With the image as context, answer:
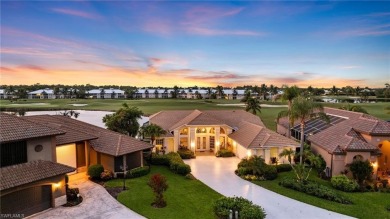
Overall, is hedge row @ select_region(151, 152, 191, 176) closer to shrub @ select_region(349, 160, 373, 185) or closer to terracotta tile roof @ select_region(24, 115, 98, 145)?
terracotta tile roof @ select_region(24, 115, 98, 145)

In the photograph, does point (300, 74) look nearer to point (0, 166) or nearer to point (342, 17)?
point (342, 17)

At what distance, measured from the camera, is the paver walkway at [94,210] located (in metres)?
17.0

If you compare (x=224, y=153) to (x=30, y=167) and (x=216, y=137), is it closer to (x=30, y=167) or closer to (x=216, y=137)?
(x=216, y=137)

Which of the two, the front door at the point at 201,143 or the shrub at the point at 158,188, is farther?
the front door at the point at 201,143

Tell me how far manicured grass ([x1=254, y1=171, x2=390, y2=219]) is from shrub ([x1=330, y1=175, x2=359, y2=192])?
544mm

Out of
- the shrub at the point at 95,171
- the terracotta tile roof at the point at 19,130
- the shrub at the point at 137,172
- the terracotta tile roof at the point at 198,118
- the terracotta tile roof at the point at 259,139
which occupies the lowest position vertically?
the shrub at the point at 137,172

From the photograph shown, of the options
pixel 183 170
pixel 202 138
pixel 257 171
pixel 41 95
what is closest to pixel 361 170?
pixel 257 171

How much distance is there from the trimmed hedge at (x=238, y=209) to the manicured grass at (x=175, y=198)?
79 centimetres

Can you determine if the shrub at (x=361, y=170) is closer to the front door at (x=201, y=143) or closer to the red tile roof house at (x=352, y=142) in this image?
the red tile roof house at (x=352, y=142)

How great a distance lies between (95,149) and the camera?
2536cm

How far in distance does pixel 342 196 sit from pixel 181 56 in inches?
1395

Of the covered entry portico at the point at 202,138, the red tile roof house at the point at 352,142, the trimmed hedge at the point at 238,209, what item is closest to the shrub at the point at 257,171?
the red tile roof house at the point at 352,142

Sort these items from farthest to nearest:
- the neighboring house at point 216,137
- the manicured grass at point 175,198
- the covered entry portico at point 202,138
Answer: the covered entry portico at point 202,138 < the neighboring house at point 216,137 < the manicured grass at point 175,198

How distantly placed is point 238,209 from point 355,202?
10.3 m
